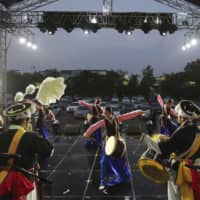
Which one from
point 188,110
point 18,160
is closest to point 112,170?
point 188,110

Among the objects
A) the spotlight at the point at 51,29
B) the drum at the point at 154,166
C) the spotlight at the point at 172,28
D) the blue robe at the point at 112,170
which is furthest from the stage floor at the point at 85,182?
the spotlight at the point at 172,28

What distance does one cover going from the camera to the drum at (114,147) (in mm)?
7785

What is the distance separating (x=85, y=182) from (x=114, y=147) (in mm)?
1076

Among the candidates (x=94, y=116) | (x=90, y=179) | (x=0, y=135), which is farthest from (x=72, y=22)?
(x=0, y=135)

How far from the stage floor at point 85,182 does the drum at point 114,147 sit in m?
0.61

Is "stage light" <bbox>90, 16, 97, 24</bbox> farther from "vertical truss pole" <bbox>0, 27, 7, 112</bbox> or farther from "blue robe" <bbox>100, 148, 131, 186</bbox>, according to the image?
"blue robe" <bbox>100, 148, 131, 186</bbox>

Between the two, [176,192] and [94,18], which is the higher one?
[94,18]

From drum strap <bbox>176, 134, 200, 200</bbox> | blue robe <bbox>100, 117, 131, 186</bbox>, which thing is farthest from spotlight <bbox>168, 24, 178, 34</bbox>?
drum strap <bbox>176, 134, 200, 200</bbox>

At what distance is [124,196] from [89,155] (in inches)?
182

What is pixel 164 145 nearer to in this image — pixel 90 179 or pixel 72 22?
pixel 90 179

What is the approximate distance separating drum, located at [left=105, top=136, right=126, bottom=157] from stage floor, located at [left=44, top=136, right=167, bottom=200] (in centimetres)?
61

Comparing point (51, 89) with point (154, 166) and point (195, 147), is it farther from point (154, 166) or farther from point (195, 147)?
point (195, 147)

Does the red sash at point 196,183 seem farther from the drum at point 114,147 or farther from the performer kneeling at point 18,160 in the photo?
the drum at point 114,147

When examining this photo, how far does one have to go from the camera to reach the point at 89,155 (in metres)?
11.8
